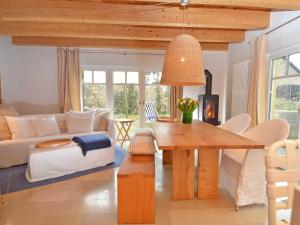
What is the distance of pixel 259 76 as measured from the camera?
3.55 meters

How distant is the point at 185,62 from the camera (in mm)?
2236

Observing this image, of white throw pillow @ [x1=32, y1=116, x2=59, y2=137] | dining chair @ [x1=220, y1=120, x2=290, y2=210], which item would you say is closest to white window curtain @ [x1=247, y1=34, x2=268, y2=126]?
dining chair @ [x1=220, y1=120, x2=290, y2=210]

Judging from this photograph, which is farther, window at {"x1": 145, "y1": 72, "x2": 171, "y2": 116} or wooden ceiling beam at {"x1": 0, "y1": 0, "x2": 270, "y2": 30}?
window at {"x1": 145, "y1": 72, "x2": 171, "y2": 116}

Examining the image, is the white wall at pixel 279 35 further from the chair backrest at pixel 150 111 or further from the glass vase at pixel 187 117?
the chair backrest at pixel 150 111

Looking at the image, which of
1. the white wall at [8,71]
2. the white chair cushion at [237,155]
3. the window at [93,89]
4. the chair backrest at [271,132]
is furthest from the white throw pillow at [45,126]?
the chair backrest at [271,132]

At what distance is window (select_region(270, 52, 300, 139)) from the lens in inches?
118

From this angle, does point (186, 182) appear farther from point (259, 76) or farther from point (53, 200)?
point (259, 76)

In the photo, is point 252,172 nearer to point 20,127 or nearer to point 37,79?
point 20,127

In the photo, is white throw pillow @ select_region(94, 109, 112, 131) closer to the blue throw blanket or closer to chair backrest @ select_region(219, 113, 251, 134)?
the blue throw blanket

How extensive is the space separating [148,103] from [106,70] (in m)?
1.38

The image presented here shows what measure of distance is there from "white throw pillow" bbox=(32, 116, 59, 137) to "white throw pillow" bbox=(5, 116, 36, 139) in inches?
3.1

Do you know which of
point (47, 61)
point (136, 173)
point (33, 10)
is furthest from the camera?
point (47, 61)

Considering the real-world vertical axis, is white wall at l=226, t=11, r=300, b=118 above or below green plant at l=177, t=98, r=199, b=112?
above

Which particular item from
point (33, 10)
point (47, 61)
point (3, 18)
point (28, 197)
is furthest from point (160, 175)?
point (47, 61)
